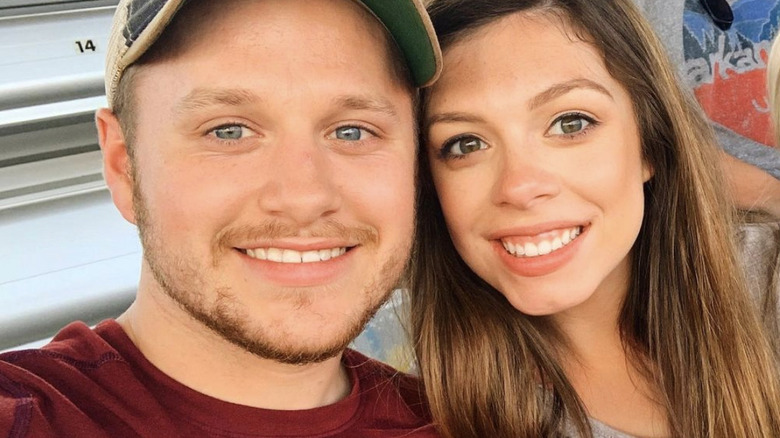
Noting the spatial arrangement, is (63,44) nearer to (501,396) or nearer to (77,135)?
(77,135)

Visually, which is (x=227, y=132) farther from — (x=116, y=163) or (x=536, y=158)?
(x=536, y=158)

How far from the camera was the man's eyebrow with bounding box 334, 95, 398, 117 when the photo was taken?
4.58 ft

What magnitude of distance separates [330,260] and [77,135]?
832mm

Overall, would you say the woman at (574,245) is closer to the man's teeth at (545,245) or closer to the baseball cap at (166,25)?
the man's teeth at (545,245)

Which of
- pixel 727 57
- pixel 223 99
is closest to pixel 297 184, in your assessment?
pixel 223 99

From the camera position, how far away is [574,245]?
1.65m

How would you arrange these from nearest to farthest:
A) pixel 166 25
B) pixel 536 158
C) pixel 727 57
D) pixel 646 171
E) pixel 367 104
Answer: pixel 166 25 → pixel 367 104 → pixel 536 158 → pixel 646 171 → pixel 727 57

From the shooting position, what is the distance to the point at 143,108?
140 centimetres

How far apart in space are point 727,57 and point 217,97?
1853 millimetres

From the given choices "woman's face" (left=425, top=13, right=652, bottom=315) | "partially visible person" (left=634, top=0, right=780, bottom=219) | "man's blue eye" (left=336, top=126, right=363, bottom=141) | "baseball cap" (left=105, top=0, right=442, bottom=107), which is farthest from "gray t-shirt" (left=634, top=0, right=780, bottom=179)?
"man's blue eye" (left=336, top=126, right=363, bottom=141)

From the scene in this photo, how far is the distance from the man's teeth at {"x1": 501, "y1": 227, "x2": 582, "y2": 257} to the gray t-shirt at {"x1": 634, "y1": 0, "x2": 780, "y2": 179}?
42.6 inches

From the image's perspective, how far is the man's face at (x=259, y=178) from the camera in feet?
4.38

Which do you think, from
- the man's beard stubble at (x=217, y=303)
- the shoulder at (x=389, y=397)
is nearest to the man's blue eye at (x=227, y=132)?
the man's beard stubble at (x=217, y=303)

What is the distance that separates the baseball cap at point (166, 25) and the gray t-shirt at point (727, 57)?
130cm
